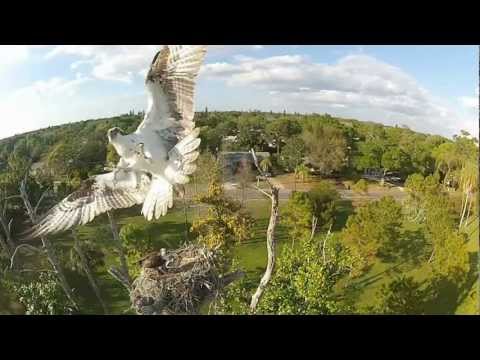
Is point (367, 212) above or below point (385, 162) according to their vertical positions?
below

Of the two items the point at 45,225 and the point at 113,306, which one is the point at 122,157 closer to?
the point at 45,225

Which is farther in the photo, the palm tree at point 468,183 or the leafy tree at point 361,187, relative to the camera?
the leafy tree at point 361,187

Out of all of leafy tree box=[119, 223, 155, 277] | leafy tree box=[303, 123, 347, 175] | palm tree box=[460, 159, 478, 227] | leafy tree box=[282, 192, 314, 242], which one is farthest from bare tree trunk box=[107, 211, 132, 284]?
palm tree box=[460, 159, 478, 227]

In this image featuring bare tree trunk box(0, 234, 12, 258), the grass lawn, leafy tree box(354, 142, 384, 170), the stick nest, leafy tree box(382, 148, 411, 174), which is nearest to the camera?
the stick nest

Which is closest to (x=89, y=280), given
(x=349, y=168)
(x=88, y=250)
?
(x=88, y=250)

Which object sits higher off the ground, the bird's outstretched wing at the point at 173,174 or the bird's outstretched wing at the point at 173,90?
the bird's outstretched wing at the point at 173,90

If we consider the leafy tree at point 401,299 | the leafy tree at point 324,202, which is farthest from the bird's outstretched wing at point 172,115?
the leafy tree at point 401,299

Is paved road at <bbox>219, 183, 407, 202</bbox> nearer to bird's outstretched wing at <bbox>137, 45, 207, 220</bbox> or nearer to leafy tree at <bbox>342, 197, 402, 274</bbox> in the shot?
leafy tree at <bbox>342, 197, 402, 274</bbox>

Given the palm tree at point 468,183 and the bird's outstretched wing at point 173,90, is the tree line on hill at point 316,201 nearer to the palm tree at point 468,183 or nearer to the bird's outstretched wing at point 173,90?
the palm tree at point 468,183

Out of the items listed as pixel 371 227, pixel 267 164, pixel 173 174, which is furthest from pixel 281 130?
pixel 173 174
